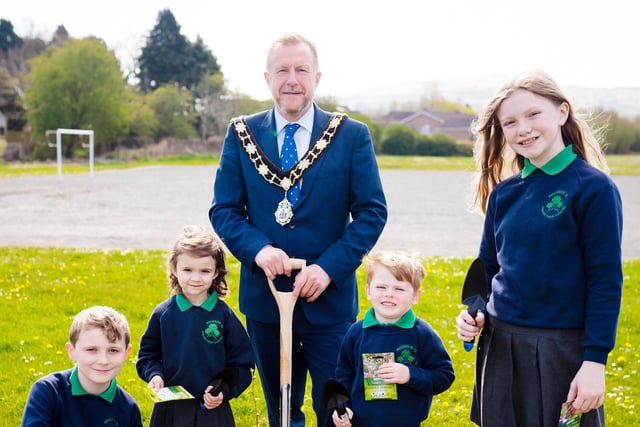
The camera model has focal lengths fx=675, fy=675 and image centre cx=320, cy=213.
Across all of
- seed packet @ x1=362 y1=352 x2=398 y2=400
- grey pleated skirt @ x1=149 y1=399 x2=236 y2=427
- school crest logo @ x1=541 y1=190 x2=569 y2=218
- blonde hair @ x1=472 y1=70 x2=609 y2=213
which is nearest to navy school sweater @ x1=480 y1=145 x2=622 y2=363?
school crest logo @ x1=541 y1=190 x2=569 y2=218

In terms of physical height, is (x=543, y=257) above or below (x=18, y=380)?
above

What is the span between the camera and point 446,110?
71.0 m

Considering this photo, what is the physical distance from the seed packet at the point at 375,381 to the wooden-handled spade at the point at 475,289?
15.0 inches

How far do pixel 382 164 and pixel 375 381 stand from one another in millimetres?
39478

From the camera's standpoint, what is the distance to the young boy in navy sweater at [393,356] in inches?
122

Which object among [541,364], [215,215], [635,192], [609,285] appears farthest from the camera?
[635,192]

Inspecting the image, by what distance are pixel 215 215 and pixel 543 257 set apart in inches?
64.2

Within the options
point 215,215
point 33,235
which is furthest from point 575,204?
point 33,235

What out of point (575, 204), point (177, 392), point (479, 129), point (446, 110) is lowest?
point (177, 392)

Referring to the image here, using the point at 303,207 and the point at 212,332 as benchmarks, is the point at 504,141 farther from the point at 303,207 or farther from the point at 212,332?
the point at 212,332

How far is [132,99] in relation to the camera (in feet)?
158

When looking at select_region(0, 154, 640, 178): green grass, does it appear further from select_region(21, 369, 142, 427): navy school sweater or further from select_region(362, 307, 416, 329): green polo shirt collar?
select_region(362, 307, 416, 329): green polo shirt collar

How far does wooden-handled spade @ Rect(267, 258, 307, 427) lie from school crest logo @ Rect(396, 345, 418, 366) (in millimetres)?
520

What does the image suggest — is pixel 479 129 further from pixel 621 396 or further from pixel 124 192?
pixel 124 192
